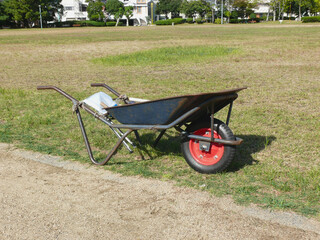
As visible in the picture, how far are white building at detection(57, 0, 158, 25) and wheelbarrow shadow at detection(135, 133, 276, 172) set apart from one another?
87263 mm

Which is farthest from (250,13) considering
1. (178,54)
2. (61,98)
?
(61,98)

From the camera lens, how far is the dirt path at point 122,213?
283 cm

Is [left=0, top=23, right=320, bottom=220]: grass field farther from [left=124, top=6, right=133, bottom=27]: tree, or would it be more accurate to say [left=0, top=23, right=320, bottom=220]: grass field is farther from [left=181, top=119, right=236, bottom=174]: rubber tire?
[left=124, top=6, right=133, bottom=27]: tree

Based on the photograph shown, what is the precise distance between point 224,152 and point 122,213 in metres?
1.21

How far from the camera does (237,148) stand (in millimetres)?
4656

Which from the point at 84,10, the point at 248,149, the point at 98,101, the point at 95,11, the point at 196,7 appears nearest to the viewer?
the point at 98,101

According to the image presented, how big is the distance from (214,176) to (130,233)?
1300 millimetres

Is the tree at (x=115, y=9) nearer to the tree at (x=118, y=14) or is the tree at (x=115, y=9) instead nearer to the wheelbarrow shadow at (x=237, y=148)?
the tree at (x=118, y=14)

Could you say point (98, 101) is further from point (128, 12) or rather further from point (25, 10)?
point (128, 12)

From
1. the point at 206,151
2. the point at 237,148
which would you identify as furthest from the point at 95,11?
the point at 206,151

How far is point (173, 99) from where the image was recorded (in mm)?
3416

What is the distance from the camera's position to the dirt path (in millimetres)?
2826

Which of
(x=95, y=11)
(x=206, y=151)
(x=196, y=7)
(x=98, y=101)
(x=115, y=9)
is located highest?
(x=196, y=7)

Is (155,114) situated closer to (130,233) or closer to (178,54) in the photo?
(130,233)
